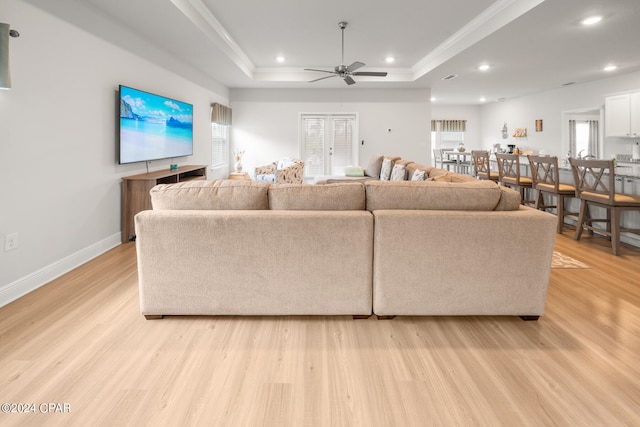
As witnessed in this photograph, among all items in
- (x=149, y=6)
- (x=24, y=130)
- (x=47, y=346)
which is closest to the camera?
(x=47, y=346)

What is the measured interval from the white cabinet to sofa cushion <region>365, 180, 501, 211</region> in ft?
21.2

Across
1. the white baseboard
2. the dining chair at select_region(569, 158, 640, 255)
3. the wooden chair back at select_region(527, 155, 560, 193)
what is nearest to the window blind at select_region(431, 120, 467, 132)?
the wooden chair back at select_region(527, 155, 560, 193)

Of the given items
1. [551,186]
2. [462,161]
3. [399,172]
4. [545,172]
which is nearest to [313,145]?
[399,172]

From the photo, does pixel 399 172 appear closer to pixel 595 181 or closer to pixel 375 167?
pixel 375 167

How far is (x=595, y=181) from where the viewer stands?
4023 mm

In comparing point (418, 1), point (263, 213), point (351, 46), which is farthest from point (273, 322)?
point (351, 46)

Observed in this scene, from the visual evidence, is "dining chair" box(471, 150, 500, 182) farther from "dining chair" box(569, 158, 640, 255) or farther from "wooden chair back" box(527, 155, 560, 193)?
"dining chair" box(569, 158, 640, 255)

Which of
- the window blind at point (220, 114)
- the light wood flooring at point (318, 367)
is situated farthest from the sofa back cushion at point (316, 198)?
the window blind at point (220, 114)

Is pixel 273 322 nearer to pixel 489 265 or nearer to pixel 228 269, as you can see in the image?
pixel 228 269

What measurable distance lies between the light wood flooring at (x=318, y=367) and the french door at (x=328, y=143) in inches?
265

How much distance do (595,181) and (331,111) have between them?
19.2 feet

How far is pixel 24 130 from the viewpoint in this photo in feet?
9.09

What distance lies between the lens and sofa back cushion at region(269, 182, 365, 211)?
233cm

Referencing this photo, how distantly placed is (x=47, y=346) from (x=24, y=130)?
5.41 ft
